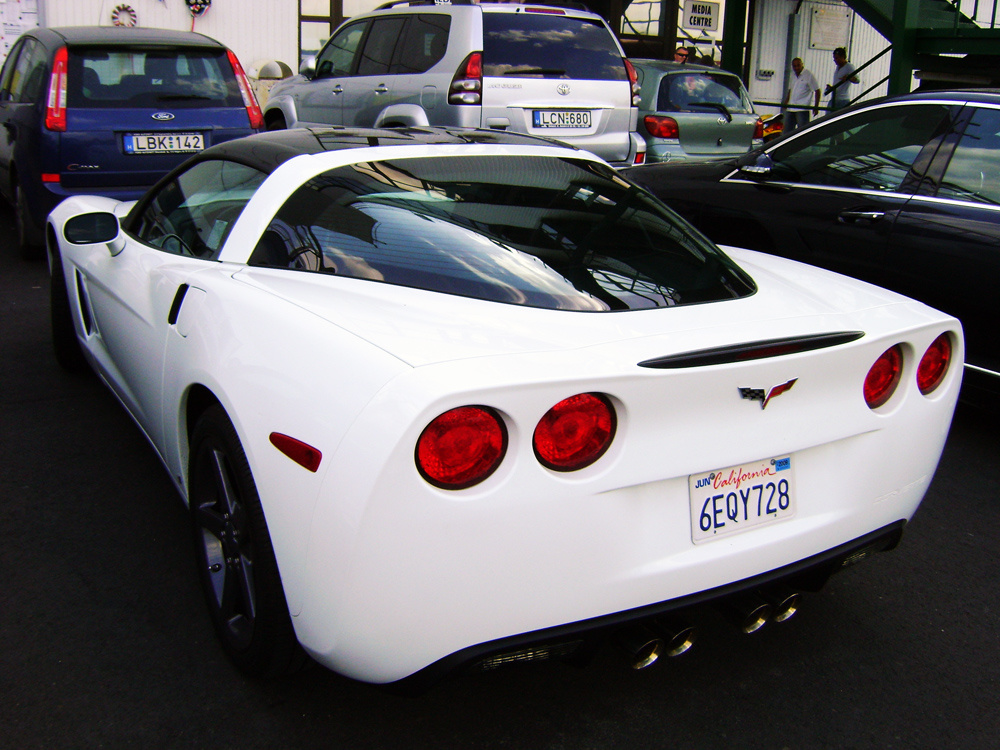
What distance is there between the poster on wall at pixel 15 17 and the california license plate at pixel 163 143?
408 inches

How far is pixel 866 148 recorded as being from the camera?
189 inches

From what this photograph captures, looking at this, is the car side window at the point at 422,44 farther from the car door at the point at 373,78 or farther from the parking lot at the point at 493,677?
the parking lot at the point at 493,677

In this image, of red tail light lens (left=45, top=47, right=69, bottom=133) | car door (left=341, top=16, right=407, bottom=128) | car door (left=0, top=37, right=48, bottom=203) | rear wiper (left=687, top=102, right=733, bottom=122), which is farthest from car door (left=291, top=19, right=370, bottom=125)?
rear wiper (left=687, top=102, right=733, bottom=122)

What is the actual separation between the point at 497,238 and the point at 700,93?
26.2 ft

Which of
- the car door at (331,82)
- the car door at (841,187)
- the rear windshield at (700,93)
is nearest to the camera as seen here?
the car door at (841,187)

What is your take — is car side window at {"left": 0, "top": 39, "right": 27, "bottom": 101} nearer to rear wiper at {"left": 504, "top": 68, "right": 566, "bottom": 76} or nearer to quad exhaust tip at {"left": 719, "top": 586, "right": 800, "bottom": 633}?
rear wiper at {"left": 504, "top": 68, "right": 566, "bottom": 76}

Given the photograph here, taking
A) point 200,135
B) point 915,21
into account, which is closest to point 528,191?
point 200,135

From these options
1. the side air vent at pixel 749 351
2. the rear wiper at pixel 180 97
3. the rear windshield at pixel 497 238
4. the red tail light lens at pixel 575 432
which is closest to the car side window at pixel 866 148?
the rear windshield at pixel 497 238

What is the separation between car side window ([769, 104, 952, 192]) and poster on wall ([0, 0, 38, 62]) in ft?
46.6

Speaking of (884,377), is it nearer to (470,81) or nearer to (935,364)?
(935,364)

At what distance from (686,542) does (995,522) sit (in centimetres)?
198

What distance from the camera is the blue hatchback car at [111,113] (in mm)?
6801

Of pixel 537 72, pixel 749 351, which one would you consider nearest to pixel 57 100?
pixel 537 72

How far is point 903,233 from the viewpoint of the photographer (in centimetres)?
436
